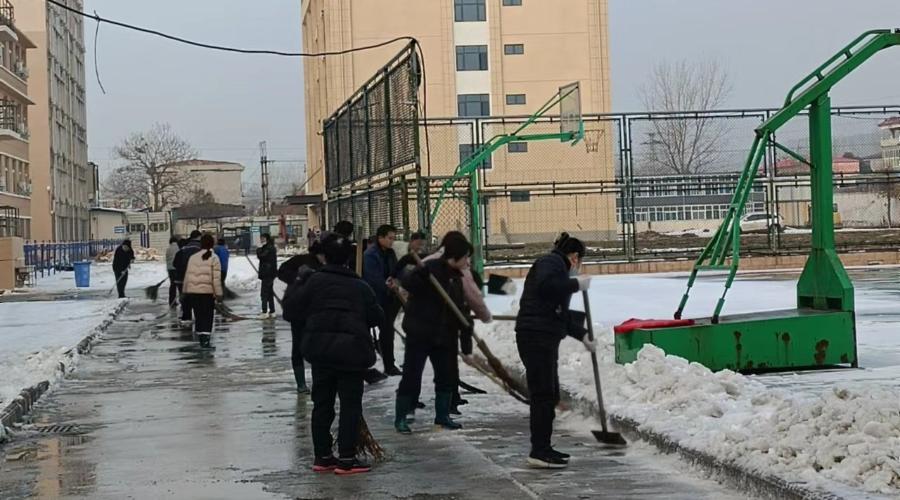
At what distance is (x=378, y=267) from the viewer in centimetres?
1338

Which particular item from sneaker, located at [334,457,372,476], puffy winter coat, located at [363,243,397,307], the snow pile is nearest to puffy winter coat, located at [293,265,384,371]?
sneaker, located at [334,457,372,476]

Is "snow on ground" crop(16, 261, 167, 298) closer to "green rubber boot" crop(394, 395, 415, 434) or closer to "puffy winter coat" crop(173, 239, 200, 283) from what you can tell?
"puffy winter coat" crop(173, 239, 200, 283)

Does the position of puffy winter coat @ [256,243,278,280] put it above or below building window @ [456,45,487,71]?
below

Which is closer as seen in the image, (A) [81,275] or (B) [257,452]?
(B) [257,452]

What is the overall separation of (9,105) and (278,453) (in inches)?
1846

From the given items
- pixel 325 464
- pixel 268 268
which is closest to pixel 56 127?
pixel 268 268

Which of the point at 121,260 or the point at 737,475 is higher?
the point at 121,260

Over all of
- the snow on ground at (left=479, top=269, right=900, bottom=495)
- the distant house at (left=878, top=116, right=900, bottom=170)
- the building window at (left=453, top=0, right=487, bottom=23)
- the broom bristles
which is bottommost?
the broom bristles

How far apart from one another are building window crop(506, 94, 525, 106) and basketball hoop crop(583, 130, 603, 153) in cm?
3069

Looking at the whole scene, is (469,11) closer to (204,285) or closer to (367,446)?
(204,285)

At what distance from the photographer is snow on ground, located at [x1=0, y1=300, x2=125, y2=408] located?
13812 mm

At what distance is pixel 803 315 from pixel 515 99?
5451 centimetres

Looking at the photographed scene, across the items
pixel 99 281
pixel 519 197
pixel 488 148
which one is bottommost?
pixel 99 281

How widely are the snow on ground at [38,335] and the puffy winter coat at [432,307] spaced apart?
4.12m
